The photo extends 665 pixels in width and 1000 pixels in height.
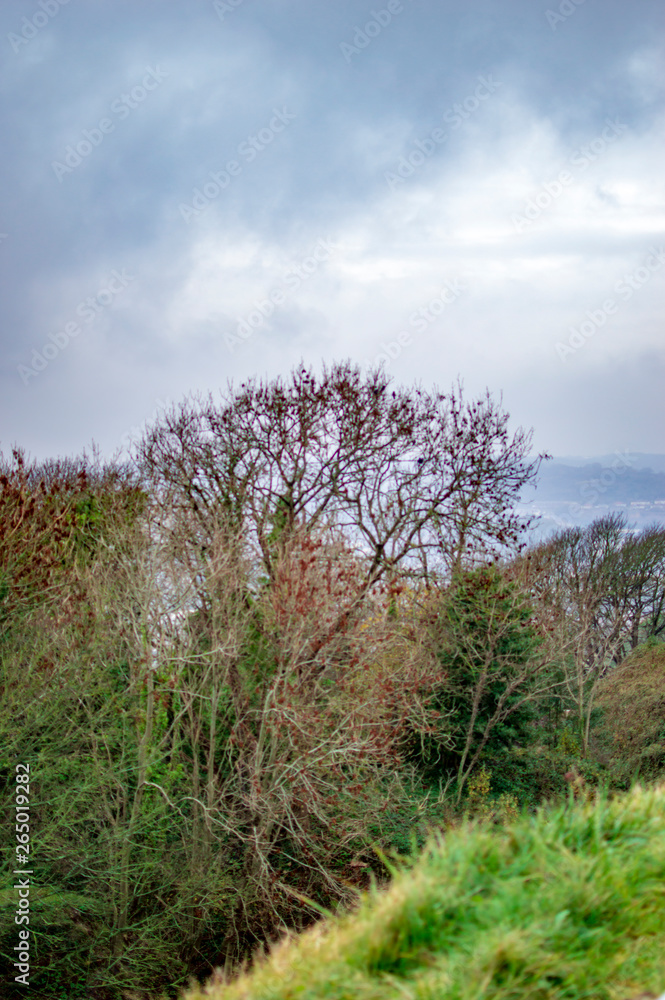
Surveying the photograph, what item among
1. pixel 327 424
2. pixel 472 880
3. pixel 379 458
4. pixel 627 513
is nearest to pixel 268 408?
pixel 327 424

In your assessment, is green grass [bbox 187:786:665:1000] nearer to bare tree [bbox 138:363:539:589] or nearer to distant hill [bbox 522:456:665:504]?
bare tree [bbox 138:363:539:589]

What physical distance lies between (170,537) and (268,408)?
10.6m

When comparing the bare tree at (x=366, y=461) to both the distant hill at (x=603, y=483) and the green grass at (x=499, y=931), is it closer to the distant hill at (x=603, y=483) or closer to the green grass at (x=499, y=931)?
the distant hill at (x=603, y=483)

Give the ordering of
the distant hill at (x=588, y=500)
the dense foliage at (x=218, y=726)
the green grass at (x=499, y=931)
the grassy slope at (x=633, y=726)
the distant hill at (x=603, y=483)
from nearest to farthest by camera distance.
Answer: the green grass at (x=499, y=931) → the dense foliage at (x=218, y=726) → the grassy slope at (x=633, y=726) → the distant hill at (x=588, y=500) → the distant hill at (x=603, y=483)

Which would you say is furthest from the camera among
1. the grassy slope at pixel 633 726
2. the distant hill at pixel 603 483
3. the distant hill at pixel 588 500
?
the distant hill at pixel 603 483

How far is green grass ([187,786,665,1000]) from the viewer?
3.07 metres

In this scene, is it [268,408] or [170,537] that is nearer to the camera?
[170,537]

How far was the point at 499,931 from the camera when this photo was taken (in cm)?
320

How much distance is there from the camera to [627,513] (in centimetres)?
4147

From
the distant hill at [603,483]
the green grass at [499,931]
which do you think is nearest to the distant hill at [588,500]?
the distant hill at [603,483]

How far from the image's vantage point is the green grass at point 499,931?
10.1ft

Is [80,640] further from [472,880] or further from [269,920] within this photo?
[472,880]

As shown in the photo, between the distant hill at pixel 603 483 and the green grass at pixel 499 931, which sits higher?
the distant hill at pixel 603 483

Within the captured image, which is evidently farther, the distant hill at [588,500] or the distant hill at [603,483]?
the distant hill at [603,483]
